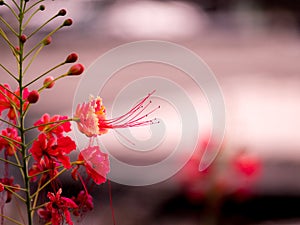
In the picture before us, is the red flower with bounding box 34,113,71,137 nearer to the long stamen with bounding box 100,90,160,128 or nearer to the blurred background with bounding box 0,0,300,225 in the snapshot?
the long stamen with bounding box 100,90,160,128

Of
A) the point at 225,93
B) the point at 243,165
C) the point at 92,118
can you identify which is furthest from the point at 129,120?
the point at 225,93

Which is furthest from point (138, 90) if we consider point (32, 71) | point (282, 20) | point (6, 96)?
point (6, 96)

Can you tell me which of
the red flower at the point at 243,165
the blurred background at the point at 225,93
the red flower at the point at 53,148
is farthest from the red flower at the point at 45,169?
the red flower at the point at 243,165

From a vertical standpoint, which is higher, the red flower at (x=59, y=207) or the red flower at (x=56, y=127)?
the red flower at (x=56, y=127)

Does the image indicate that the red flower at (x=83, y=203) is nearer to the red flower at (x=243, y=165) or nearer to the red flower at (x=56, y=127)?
the red flower at (x=56, y=127)

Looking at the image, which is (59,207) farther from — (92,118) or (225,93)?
(225,93)

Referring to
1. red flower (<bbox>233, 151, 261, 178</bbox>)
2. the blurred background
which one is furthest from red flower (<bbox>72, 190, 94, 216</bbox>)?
red flower (<bbox>233, 151, 261, 178</bbox>)

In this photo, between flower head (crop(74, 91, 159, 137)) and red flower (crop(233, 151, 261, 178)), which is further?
red flower (crop(233, 151, 261, 178))
